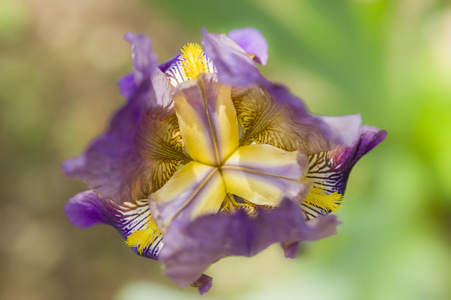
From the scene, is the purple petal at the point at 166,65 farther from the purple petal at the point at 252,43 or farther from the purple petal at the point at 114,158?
the purple petal at the point at 114,158

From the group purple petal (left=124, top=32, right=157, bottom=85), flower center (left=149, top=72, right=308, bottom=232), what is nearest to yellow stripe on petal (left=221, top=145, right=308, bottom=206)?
flower center (left=149, top=72, right=308, bottom=232)

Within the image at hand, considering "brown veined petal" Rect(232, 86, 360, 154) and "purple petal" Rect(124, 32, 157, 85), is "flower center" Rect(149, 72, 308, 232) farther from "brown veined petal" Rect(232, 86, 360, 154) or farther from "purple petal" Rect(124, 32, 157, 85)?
"purple petal" Rect(124, 32, 157, 85)

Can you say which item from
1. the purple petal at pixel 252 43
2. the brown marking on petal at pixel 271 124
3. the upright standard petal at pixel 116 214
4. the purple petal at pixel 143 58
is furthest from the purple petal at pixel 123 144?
the purple petal at pixel 252 43

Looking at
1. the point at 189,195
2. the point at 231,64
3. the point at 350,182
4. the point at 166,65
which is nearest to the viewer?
the point at 231,64

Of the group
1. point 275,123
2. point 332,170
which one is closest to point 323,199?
point 332,170

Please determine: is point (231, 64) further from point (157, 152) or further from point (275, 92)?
point (157, 152)
